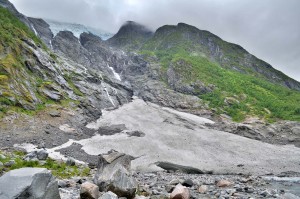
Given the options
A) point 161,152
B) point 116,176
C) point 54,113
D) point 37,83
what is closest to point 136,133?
point 161,152

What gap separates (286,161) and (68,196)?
7582cm

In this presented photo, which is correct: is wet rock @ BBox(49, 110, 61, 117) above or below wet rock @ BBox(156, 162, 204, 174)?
above

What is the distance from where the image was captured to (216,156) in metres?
77.6

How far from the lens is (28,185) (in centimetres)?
1225

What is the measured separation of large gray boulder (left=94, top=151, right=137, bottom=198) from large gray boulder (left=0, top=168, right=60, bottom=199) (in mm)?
6388

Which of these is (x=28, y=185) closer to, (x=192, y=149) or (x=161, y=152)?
(x=161, y=152)

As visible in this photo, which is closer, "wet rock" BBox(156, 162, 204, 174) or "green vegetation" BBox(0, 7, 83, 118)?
"wet rock" BBox(156, 162, 204, 174)

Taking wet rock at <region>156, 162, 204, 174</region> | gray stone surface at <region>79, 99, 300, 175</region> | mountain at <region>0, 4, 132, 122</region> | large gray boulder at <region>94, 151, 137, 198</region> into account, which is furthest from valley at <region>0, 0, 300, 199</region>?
mountain at <region>0, 4, 132, 122</region>

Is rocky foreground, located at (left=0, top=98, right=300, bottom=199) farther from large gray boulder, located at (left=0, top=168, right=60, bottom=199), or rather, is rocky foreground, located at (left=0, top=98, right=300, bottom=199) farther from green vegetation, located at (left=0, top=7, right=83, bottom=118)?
large gray boulder, located at (left=0, top=168, right=60, bottom=199)

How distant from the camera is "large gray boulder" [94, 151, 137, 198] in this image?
19.7m

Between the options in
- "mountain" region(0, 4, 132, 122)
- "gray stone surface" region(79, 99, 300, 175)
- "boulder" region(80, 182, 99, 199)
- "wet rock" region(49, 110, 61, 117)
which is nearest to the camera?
"boulder" region(80, 182, 99, 199)

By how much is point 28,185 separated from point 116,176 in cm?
896

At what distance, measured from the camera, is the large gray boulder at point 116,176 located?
775 inches

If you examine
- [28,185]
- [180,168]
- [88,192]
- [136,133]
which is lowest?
[88,192]
